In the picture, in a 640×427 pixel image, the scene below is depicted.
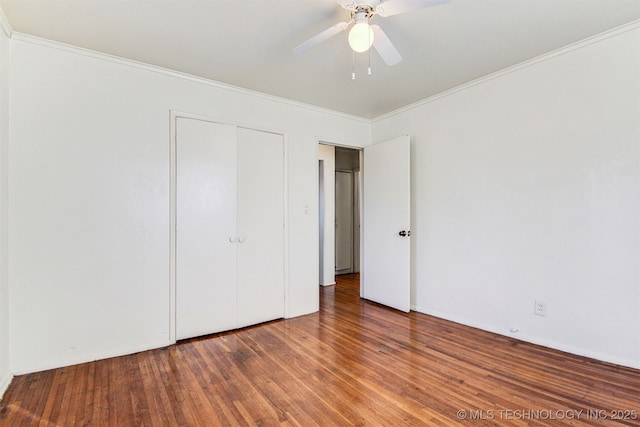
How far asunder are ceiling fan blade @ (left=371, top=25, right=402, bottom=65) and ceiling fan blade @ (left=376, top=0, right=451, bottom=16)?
12 cm

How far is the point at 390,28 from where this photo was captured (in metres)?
2.16

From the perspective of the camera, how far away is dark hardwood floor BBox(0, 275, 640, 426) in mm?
1765

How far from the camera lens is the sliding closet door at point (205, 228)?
2.83 m

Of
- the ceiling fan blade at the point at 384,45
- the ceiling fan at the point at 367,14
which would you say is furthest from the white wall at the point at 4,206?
the ceiling fan blade at the point at 384,45

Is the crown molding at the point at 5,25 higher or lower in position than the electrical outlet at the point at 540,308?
higher

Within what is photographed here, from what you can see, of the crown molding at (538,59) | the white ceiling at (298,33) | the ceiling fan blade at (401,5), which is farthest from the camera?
the crown molding at (538,59)

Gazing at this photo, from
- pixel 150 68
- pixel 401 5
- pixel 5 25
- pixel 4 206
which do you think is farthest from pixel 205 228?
pixel 401 5

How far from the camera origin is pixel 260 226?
3.30 metres

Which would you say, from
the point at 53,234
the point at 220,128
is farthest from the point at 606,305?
the point at 53,234

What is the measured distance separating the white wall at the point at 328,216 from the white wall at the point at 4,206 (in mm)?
3574

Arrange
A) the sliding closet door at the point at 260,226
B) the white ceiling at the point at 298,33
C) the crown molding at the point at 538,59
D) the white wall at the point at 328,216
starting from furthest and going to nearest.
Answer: the white wall at the point at 328,216 → the sliding closet door at the point at 260,226 → the crown molding at the point at 538,59 → the white ceiling at the point at 298,33

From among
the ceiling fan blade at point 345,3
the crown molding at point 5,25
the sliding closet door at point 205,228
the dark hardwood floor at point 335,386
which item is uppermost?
the crown molding at point 5,25

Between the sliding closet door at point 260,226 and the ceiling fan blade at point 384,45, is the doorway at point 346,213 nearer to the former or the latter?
the sliding closet door at point 260,226

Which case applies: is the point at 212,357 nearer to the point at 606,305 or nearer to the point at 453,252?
the point at 453,252
